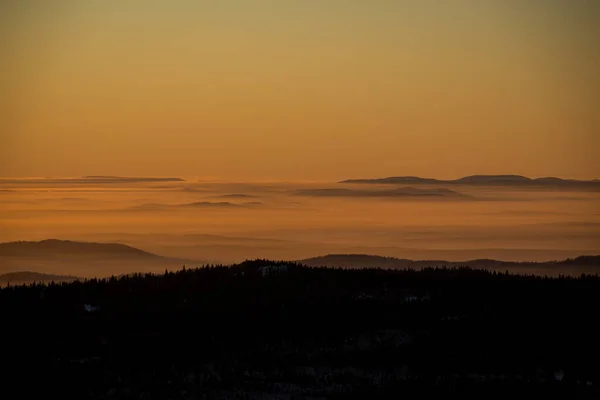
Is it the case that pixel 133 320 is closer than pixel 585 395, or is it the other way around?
pixel 585 395

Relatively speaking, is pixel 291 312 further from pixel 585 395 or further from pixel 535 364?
pixel 585 395

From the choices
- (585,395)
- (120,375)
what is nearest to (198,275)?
(120,375)

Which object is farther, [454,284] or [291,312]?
[454,284]

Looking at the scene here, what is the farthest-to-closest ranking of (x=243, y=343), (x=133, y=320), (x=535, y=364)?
(x=133, y=320) < (x=243, y=343) < (x=535, y=364)

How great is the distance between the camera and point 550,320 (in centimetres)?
2553

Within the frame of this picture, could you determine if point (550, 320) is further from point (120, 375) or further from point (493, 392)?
point (120, 375)

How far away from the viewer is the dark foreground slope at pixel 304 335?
19734 mm

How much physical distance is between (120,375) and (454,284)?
12883mm

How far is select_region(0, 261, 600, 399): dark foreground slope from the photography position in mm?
19734

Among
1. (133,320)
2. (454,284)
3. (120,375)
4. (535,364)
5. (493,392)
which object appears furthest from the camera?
(454,284)

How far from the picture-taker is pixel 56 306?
26.7 meters

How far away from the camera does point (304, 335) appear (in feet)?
80.8

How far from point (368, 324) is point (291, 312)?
2.41 metres

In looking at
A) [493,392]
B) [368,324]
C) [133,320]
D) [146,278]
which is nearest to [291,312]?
[368,324]
